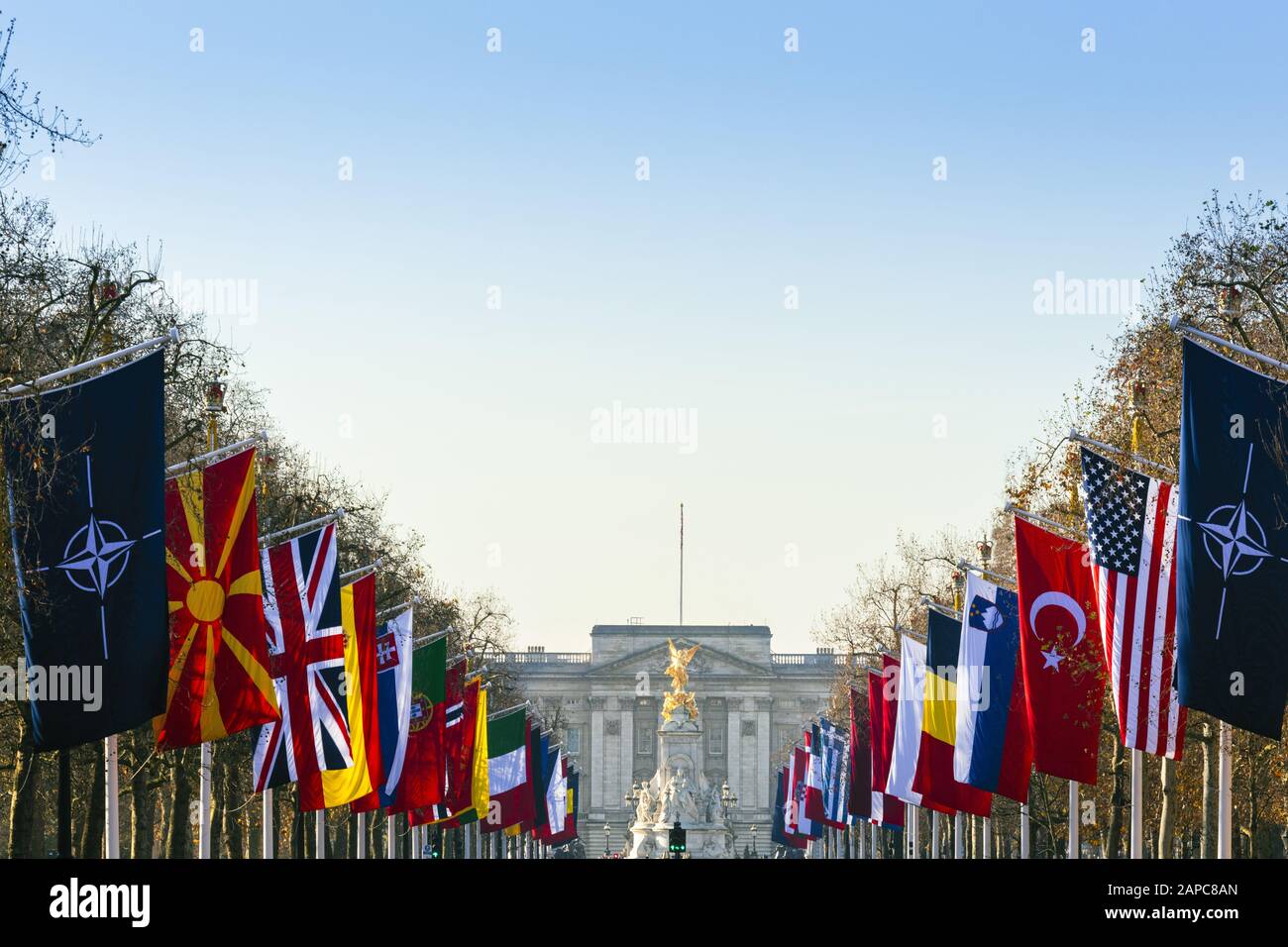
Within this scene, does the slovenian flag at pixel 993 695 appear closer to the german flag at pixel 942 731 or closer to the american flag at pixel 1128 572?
the german flag at pixel 942 731

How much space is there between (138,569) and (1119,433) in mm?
31536

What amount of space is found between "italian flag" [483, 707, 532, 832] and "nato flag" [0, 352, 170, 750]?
43.9 metres

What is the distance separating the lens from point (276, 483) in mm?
66500

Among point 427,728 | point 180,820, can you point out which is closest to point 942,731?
point 427,728

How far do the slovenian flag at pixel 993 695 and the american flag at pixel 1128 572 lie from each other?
9518mm

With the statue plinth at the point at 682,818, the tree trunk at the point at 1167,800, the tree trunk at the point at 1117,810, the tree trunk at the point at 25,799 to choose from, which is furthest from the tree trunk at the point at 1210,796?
the statue plinth at the point at 682,818

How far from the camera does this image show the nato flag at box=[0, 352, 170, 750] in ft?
95.2

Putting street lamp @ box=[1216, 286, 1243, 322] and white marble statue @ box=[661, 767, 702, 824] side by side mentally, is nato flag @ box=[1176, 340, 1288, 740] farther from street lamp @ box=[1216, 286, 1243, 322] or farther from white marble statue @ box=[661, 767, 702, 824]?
white marble statue @ box=[661, 767, 702, 824]

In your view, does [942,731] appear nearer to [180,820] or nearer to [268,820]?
[268,820]

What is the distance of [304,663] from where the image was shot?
148ft

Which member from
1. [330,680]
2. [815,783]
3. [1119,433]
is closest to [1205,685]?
[330,680]

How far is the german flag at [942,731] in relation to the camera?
2074 inches

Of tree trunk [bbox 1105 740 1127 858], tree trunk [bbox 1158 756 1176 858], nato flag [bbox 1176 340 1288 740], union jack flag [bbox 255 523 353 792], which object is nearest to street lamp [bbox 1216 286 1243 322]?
nato flag [bbox 1176 340 1288 740]
